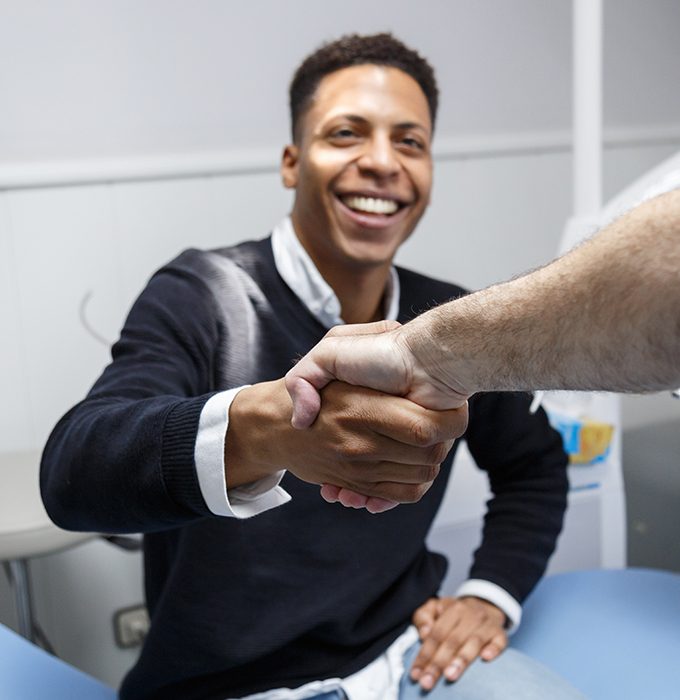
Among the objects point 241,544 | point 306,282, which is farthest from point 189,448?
point 306,282

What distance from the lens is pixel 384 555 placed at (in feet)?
3.75

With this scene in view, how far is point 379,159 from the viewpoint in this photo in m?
1.20

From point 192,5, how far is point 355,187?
0.76 metres

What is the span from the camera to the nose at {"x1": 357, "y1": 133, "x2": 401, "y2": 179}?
120 centimetres

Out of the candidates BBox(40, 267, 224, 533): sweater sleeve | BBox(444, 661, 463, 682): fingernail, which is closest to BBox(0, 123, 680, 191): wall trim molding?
BBox(40, 267, 224, 533): sweater sleeve

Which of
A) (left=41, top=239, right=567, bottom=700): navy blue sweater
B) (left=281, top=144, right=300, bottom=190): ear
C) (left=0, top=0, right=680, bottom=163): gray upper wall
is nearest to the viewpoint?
(left=41, top=239, right=567, bottom=700): navy blue sweater

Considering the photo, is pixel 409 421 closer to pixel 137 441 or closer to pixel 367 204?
pixel 137 441

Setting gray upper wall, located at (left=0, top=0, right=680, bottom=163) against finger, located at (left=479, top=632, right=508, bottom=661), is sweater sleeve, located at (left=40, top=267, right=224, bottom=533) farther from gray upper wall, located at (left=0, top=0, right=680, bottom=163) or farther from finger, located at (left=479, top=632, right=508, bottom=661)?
gray upper wall, located at (left=0, top=0, right=680, bottom=163)

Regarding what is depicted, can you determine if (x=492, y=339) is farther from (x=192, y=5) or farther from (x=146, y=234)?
(x=192, y=5)

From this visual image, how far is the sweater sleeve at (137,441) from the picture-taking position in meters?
0.79

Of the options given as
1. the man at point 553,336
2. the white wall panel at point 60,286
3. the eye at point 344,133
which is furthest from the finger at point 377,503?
the white wall panel at point 60,286

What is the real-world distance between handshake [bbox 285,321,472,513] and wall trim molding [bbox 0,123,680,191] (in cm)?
105

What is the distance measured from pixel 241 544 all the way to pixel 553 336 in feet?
1.98

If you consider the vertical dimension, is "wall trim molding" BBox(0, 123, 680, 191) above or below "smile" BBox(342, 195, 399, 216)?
above
